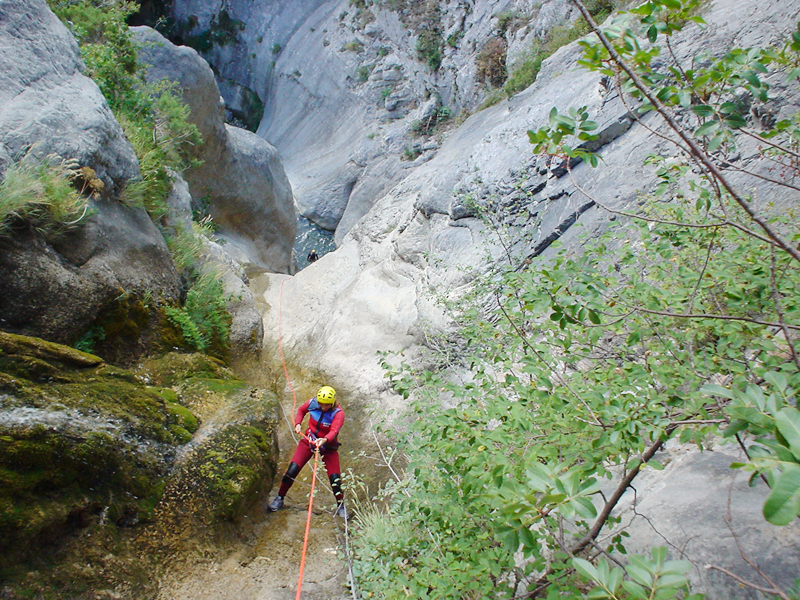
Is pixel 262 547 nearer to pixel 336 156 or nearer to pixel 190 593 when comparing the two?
pixel 190 593

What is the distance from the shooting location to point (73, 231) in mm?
5766

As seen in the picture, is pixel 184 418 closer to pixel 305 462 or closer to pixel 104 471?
pixel 104 471

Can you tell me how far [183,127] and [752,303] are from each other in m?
12.2

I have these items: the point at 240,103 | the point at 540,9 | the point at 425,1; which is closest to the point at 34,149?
the point at 540,9

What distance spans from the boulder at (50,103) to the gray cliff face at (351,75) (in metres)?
12.2

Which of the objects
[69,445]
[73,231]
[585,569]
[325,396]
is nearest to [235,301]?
[73,231]

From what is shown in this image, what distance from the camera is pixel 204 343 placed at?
720 cm

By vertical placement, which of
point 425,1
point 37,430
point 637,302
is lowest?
point 37,430

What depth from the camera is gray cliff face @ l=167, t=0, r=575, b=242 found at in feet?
62.6

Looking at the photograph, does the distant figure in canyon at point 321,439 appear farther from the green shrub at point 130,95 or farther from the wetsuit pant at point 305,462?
the green shrub at point 130,95

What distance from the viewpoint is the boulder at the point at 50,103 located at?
19.0 ft

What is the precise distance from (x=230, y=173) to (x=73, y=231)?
11073 millimetres

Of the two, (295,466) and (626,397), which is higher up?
(626,397)

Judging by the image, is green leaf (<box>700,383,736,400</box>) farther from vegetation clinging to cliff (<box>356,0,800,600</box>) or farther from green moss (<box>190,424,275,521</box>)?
Result: green moss (<box>190,424,275,521</box>)
